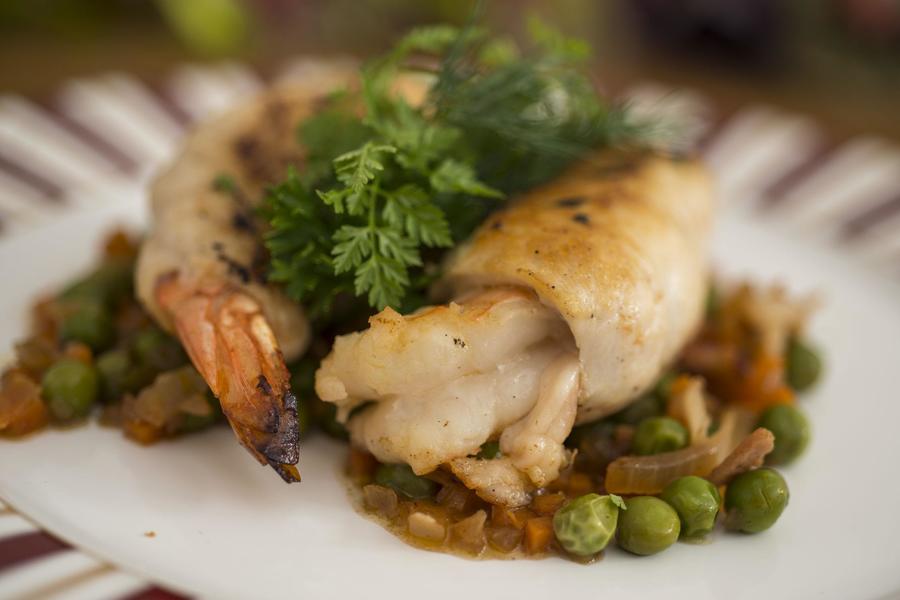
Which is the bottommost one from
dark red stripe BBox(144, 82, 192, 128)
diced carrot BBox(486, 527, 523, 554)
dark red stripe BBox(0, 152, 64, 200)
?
diced carrot BBox(486, 527, 523, 554)

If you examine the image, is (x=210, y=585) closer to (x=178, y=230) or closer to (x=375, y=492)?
(x=375, y=492)

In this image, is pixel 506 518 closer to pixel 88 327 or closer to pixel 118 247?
pixel 88 327

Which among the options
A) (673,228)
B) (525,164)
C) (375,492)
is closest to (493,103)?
(525,164)

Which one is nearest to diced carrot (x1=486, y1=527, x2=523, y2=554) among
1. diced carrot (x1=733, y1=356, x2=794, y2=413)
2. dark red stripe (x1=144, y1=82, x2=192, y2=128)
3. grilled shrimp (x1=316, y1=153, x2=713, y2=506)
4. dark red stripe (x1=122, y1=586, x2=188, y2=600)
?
grilled shrimp (x1=316, y1=153, x2=713, y2=506)

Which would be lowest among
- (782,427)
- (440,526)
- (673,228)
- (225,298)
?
(440,526)

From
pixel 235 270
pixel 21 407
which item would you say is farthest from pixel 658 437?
pixel 21 407

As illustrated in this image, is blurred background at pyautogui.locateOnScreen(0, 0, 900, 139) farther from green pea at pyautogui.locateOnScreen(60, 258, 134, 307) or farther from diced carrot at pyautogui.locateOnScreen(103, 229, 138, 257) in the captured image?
green pea at pyautogui.locateOnScreen(60, 258, 134, 307)
